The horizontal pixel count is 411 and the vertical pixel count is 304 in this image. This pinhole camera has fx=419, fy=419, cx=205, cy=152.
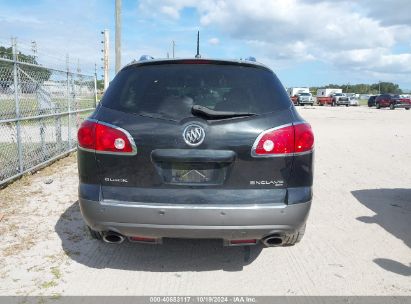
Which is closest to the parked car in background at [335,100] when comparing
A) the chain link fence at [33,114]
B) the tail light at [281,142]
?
the chain link fence at [33,114]

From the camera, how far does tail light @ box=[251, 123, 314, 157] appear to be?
315 cm

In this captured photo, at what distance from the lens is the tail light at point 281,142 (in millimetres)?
3152

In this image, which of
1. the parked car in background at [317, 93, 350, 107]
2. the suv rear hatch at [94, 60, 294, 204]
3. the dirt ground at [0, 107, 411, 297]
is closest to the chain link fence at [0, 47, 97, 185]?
the dirt ground at [0, 107, 411, 297]

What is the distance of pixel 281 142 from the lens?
10.4ft

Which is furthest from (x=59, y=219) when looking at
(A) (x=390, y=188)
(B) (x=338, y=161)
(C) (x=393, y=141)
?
(C) (x=393, y=141)

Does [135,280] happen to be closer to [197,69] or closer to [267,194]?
[267,194]

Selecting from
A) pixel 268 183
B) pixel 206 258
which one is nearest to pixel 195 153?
pixel 268 183

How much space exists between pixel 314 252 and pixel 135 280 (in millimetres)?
1806

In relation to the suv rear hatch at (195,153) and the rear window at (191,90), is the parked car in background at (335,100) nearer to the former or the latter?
the rear window at (191,90)

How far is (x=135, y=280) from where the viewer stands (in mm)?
3508

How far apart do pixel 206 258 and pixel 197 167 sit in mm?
1198

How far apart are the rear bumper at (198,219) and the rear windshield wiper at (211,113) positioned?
2.22 feet

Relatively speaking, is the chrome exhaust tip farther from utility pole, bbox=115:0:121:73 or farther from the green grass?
utility pole, bbox=115:0:121:73

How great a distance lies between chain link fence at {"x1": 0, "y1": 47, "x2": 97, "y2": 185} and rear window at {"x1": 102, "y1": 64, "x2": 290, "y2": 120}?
3.58m
